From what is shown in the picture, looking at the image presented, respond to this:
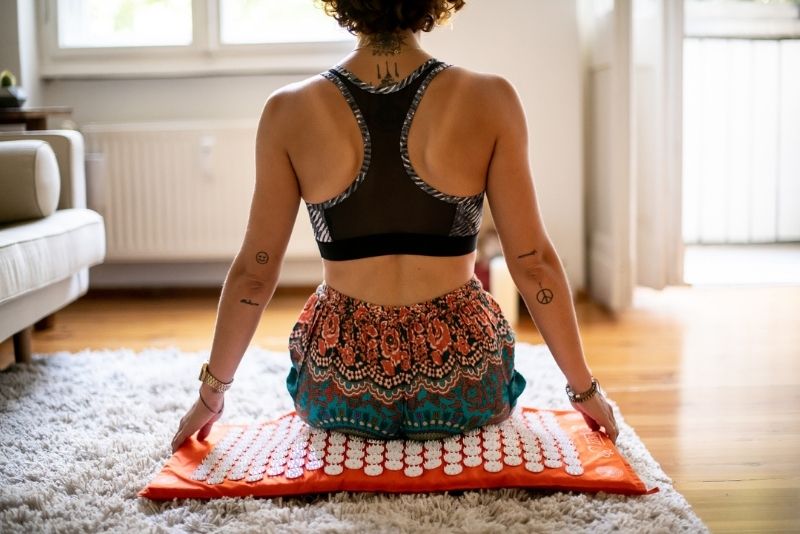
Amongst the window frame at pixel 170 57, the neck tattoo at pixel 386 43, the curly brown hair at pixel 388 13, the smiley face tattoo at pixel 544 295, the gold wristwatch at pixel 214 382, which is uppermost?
the window frame at pixel 170 57

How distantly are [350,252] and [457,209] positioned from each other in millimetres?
192

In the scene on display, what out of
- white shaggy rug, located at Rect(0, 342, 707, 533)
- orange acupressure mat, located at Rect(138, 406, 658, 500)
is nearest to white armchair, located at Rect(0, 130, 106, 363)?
white shaggy rug, located at Rect(0, 342, 707, 533)

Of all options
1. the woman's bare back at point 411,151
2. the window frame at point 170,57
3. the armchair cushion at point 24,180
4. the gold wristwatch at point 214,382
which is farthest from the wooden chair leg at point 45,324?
the woman's bare back at point 411,151

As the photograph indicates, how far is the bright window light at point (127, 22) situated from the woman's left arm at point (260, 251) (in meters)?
2.52

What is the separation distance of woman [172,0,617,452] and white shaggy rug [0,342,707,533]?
18 cm

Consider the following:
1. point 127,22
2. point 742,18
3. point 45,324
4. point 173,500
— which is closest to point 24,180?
Answer: point 45,324

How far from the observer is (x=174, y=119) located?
381 cm

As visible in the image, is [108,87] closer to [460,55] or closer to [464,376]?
[460,55]

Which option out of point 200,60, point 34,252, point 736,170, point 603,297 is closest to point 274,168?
point 34,252

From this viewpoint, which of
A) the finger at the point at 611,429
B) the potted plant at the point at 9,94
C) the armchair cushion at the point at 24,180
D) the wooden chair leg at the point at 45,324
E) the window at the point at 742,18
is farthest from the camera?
the window at the point at 742,18

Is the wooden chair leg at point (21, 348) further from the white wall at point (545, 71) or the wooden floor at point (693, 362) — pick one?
the white wall at point (545, 71)

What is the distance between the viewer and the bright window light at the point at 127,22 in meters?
3.82

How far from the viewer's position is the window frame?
372 centimetres

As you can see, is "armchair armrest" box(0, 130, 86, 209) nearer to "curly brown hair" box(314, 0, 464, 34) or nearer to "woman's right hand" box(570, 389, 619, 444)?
"curly brown hair" box(314, 0, 464, 34)
